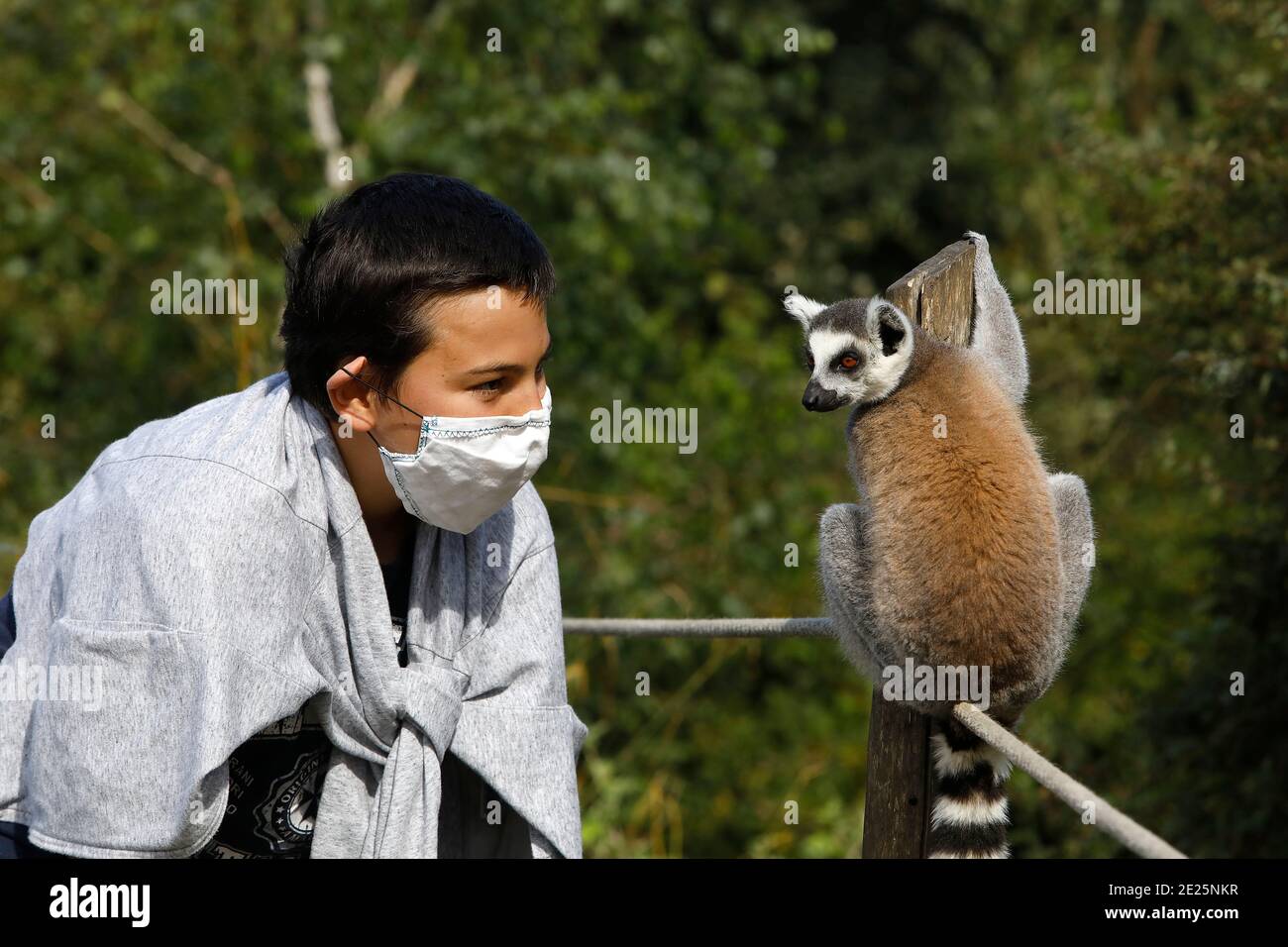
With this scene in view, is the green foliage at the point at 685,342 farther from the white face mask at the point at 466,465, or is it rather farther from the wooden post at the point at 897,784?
the white face mask at the point at 466,465

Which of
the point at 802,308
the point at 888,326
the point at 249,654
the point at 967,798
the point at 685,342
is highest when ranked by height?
the point at 685,342

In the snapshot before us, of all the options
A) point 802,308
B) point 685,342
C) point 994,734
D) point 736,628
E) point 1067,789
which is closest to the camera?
point 1067,789

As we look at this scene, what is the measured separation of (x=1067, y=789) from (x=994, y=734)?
1.27 ft

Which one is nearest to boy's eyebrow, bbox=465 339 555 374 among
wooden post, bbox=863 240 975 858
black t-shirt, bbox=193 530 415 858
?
black t-shirt, bbox=193 530 415 858

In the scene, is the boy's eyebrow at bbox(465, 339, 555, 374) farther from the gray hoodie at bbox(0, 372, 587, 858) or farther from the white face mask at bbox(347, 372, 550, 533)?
the gray hoodie at bbox(0, 372, 587, 858)

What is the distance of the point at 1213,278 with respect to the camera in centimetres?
398

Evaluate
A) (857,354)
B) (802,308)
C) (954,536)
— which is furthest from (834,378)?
(954,536)

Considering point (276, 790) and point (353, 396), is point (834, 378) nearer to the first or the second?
point (353, 396)

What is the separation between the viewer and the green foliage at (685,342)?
13.1ft

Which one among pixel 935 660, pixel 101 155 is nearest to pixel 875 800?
pixel 935 660

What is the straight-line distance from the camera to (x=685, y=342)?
7.82 metres

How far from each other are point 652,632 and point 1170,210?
97.8 inches

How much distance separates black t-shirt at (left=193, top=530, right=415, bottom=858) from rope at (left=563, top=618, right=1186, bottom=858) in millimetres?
939
